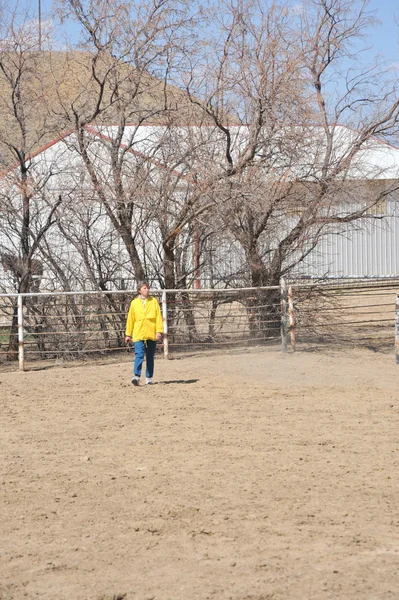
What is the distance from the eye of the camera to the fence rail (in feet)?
53.7

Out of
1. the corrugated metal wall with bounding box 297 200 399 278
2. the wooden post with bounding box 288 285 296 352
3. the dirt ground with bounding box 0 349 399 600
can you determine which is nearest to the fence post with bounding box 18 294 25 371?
the dirt ground with bounding box 0 349 399 600

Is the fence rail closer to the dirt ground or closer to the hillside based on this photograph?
the hillside

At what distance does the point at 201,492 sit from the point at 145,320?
6.24 meters

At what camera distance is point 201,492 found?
697 cm

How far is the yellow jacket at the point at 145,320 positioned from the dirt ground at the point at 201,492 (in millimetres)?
793

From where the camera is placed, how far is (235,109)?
1644 centimetres

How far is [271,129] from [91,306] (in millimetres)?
4783

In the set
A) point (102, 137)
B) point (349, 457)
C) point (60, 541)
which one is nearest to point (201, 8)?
point (102, 137)

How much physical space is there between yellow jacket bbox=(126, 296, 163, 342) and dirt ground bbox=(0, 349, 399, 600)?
2.60 feet

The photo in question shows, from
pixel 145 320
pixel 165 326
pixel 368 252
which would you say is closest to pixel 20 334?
pixel 165 326

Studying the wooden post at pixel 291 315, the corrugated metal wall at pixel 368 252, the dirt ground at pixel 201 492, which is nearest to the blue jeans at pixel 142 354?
the dirt ground at pixel 201 492

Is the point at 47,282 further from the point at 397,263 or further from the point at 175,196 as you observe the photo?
the point at 397,263

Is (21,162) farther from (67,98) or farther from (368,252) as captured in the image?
(368,252)

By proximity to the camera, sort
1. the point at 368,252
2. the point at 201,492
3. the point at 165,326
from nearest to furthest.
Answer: the point at 201,492, the point at 165,326, the point at 368,252
